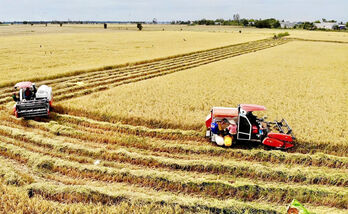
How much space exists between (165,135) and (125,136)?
1.55m

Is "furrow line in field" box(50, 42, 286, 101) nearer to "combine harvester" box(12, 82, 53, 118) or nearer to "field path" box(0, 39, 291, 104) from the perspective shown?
"field path" box(0, 39, 291, 104)

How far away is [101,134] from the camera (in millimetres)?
9094

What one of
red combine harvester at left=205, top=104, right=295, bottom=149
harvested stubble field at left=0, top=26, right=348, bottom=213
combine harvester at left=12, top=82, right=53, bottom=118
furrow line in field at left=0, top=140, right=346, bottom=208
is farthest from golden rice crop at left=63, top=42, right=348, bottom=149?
furrow line in field at left=0, top=140, right=346, bottom=208

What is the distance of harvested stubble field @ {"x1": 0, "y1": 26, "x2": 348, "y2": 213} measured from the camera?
18.5ft

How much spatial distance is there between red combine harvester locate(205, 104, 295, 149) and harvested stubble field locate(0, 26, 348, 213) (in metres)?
0.34

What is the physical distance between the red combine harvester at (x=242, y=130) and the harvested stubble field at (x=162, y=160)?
34 cm

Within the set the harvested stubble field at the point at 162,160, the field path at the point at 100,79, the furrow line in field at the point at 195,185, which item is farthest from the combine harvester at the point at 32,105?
the furrow line in field at the point at 195,185

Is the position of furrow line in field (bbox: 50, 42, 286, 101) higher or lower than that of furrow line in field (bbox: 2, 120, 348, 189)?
higher

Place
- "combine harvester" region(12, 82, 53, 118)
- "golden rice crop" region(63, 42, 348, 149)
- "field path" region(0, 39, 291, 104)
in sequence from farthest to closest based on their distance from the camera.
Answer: "field path" region(0, 39, 291, 104) → "combine harvester" region(12, 82, 53, 118) → "golden rice crop" region(63, 42, 348, 149)

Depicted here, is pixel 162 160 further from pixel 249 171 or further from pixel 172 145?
pixel 249 171

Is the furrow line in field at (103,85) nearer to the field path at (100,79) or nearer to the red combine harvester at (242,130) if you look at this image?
the field path at (100,79)

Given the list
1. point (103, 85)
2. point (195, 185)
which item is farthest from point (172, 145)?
point (103, 85)

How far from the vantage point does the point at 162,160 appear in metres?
7.30

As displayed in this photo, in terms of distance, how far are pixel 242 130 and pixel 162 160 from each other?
3.07m
